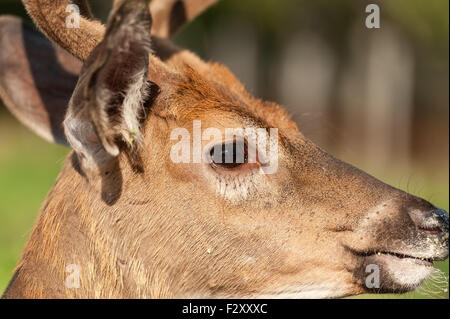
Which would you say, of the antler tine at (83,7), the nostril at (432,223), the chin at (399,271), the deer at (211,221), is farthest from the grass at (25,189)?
the antler tine at (83,7)

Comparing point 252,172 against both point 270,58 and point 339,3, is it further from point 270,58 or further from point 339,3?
point 270,58

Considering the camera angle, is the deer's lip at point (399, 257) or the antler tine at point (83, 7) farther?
the antler tine at point (83, 7)

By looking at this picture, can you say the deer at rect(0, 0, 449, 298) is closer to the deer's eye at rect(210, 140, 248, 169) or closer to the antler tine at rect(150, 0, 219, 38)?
the deer's eye at rect(210, 140, 248, 169)

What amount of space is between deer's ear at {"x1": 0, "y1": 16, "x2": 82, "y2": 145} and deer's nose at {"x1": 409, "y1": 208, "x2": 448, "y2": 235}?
2.75 m

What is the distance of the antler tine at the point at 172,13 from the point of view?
589 centimetres

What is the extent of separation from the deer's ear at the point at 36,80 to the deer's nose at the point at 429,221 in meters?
2.75

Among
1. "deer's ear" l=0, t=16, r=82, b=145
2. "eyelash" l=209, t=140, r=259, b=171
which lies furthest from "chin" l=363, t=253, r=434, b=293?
"deer's ear" l=0, t=16, r=82, b=145

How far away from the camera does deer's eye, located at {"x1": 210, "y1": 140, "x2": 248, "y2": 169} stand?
382 cm

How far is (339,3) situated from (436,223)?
23790mm

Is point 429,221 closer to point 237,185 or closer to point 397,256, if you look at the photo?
point 397,256

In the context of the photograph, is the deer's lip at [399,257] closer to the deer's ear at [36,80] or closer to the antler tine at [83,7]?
the antler tine at [83,7]

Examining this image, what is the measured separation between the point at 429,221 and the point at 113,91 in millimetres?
1846
